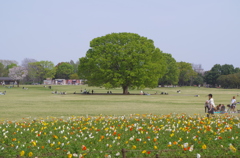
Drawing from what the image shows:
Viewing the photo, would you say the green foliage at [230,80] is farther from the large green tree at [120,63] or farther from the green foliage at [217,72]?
the large green tree at [120,63]

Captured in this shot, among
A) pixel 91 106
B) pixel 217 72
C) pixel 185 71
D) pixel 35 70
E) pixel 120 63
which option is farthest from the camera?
pixel 217 72

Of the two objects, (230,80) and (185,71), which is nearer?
(230,80)

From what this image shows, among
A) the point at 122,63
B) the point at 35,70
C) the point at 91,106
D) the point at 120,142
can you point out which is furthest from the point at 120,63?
the point at 35,70

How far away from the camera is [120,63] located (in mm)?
65625

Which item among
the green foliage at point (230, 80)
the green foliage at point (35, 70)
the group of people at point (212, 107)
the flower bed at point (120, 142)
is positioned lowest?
the flower bed at point (120, 142)

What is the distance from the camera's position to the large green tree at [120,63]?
6431 centimetres

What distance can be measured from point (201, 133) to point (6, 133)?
847cm

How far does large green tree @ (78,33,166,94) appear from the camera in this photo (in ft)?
211

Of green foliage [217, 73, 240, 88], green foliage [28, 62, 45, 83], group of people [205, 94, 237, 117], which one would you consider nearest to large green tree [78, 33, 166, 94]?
group of people [205, 94, 237, 117]

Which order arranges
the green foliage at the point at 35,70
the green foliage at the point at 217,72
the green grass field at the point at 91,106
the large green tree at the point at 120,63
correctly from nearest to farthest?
1. the green grass field at the point at 91,106
2. the large green tree at the point at 120,63
3. the green foliage at the point at 35,70
4. the green foliage at the point at 217,72

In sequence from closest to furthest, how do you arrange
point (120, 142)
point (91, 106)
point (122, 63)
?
1. point (120, 142)
2. point (91, 106)
3. point (122, 63)

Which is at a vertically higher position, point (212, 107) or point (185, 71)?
point (185, 71)

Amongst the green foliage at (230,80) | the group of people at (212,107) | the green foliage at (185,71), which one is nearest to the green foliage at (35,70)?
the green foliage at (185,71)

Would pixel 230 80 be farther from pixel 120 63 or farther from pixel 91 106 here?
pixel 91 106
